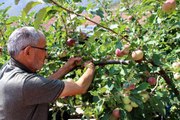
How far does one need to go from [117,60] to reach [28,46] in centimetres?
51

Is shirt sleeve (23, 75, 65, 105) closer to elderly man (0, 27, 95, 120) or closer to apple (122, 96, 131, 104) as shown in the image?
elderly man (0, 27, 95, 120)

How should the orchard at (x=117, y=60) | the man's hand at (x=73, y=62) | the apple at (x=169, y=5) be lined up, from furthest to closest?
the man's hand at (x=73, y=62), the orchard at (x=117, y=60), the apple at (x=169, y=5)

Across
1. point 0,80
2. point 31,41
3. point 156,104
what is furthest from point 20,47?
point 156,104

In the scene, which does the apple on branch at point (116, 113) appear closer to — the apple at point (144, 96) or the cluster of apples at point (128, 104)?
the cluster of apples at point (128, 104)

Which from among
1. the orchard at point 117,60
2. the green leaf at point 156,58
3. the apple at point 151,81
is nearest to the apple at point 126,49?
the orchard at point 117,60

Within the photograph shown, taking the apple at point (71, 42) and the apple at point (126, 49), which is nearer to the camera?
the apple at point (126, 49)

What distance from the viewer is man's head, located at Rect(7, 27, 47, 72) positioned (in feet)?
6.77

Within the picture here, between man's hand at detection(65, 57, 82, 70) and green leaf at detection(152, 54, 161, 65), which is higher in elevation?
green leaf at detection(152, 54, 161, 65)

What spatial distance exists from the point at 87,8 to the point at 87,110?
59 centimetres

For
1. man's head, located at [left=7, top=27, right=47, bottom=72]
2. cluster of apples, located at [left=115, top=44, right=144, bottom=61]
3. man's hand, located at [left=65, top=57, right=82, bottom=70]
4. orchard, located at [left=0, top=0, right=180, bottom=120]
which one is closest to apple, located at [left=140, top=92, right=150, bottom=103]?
orchard, located at [left=0, top=0, right=180, bottom=120]

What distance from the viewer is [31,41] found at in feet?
6.76

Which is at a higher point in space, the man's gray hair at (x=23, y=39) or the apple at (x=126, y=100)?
the man's gray hair at (x=23, y=39)

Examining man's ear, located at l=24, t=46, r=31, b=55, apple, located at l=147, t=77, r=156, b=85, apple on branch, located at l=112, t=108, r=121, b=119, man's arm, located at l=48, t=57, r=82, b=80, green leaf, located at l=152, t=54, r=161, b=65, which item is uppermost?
man's ear, located at l=24, t=46, r=31, b=55

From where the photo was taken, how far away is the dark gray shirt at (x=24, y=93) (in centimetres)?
197
